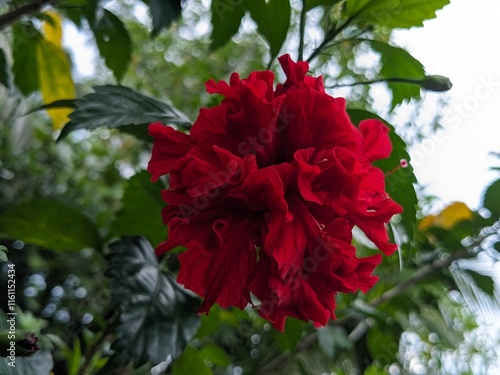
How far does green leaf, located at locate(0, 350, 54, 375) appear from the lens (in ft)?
1.24

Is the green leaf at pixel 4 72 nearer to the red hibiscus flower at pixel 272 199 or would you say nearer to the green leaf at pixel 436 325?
the red hibiscus flower at pixel 272 199

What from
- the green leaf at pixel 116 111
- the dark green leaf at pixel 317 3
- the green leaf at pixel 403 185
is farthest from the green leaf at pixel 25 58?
the green leaf at pixel 403 185

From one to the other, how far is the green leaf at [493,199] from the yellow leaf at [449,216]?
106 millimetres

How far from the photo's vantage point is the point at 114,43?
2.28 ft

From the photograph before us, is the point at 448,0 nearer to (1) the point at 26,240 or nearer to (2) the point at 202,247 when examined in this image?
(2) the point at 202,247

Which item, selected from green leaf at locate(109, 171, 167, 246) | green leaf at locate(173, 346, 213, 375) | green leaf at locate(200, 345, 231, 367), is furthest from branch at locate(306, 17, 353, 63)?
green leaf at locate(200, 345, 231, 367)

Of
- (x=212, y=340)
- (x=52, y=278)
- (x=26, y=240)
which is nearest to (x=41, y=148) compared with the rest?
(x=52, y=278)

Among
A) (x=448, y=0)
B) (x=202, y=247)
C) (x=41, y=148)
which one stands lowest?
(x=41, y=148)

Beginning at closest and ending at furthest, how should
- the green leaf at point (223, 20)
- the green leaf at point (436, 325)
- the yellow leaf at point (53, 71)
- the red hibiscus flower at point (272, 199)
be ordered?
the red hibiscus flower at point (272, 199) → the green leaf at point (223, 20) → the yellow leaf at point (53, 71) → the green leaf at point (436, 325)

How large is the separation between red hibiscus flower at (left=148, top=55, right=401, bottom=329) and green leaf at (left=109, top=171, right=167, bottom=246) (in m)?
0.19

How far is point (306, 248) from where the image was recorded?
0.38 metres

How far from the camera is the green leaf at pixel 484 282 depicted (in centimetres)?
81

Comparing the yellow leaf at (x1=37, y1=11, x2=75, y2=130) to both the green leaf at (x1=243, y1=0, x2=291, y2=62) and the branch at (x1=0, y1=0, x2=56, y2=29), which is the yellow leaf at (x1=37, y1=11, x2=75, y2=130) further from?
the green leaf at (x1=243, y1=0, x2=291, y2=62)

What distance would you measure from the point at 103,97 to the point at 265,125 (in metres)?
0.19
